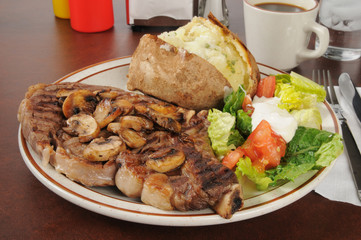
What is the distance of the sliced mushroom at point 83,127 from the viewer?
4.74 ft

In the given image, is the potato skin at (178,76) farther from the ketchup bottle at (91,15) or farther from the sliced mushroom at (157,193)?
the ketchup bottle at (91,15)

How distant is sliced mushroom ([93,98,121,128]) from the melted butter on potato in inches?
19.4

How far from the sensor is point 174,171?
1.33 m

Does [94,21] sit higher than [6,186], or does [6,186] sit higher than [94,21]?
[94,21]

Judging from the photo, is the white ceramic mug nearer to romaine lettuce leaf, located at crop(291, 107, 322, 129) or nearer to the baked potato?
the baked potato

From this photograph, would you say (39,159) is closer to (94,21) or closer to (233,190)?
(233,190)

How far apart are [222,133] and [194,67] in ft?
1.21

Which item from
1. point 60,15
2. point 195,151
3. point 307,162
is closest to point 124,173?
point 195,151

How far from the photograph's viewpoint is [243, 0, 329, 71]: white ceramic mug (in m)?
2.25

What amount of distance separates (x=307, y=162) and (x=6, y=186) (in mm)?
1164

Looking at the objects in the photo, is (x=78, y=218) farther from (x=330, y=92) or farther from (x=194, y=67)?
(x=330, y=92)

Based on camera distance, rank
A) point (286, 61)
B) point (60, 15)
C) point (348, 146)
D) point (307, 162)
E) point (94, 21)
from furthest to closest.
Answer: point (60, 15) → point (94, 21) → point (286, 61) → point (348, 146) → point (307, 162)

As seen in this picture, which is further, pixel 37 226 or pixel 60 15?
pixel 60 15

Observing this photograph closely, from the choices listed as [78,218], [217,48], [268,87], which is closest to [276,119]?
[268,87]
